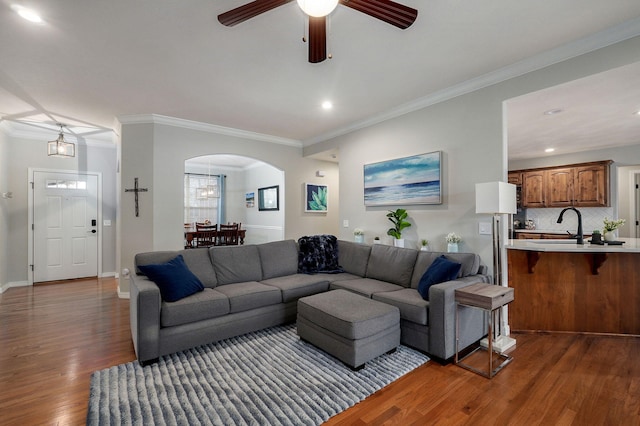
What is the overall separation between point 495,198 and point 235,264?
291 cm

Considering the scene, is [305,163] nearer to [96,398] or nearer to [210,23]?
[210,23]

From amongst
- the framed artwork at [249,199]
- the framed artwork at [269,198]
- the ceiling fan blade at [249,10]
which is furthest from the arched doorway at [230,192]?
the ceiling fan blade at [249,10]

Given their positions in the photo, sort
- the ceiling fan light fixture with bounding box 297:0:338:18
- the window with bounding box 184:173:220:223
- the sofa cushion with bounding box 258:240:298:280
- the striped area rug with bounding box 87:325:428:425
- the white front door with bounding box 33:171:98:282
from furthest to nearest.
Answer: the window with bounding box 184:173:220:223
the white front door with bounding box 33:171:98:282
the sofa cushion with bounding box 258:240:298:280
the striped area rug with bounding box 87:325:428:425
the ceiling fan light fixture with bounding box 297:0:338:18

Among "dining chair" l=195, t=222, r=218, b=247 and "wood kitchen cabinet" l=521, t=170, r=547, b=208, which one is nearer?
"wood kitchen cabinet" l=521, t=170, r=547, b=208

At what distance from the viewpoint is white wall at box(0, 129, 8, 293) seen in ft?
15.4

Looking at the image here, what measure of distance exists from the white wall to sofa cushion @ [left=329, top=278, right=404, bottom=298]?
545 centimetres

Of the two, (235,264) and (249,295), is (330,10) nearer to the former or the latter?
(249,295)

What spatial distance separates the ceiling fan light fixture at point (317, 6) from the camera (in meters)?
1.45

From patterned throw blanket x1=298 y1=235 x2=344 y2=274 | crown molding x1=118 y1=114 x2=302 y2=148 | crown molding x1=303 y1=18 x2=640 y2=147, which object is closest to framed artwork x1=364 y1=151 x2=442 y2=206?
crown molding x1=303 y1=18 x2=640 y2=147

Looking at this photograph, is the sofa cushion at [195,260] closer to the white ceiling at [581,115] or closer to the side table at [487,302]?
the side table at [487,302]

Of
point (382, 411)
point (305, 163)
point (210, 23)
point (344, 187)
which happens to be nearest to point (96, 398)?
point (382, 411)

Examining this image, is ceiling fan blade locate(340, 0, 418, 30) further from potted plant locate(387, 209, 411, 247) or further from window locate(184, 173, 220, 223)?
window locate(184, 173, 220, 223)

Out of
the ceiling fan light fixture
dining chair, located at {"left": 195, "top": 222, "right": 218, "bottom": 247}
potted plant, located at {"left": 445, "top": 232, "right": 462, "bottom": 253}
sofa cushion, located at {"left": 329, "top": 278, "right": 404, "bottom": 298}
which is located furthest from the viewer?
dining chair, located at {"left": 195, "top": 222, "right": 218, "bottom": 247}

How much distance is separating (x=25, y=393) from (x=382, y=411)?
2.53m
